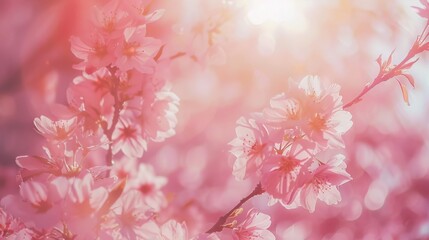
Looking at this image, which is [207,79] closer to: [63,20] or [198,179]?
[198,179]

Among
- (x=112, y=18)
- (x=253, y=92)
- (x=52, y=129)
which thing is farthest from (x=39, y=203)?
(x=253, y=92)

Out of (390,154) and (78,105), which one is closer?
(78,105)

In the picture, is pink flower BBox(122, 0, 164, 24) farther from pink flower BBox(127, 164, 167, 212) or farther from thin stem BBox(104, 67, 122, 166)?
pink flower BBox(127, 164, 167, 212)

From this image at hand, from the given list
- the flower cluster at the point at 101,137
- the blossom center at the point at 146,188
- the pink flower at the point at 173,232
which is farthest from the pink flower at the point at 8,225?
the blossom center at the point at 146,188

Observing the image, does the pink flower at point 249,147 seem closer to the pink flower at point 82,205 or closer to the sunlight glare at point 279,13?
the pink flower at point 82,205

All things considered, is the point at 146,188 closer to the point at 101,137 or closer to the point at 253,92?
the point at 101,137

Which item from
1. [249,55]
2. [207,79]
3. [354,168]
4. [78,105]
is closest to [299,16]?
[249,55]
